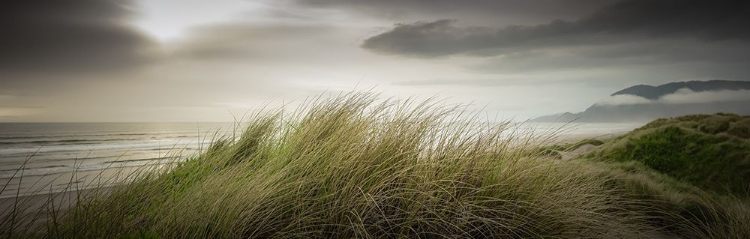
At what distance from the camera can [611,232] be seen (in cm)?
331

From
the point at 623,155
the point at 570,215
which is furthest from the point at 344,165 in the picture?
the point at 623,155

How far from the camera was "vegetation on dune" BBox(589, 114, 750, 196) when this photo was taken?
5.87m

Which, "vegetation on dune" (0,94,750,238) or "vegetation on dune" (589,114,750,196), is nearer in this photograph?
"vegetation on dune" (0,94,750,238)

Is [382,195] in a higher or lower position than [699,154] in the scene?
higher

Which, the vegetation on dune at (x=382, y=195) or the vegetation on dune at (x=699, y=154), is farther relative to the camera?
the vegetation on dune at (x=699, y=154)

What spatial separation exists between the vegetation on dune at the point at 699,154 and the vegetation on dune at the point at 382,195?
228 cm

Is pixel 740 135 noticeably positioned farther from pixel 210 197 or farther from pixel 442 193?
pixel 210 197

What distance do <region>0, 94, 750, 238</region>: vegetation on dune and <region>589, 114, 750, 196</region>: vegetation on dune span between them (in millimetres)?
2281

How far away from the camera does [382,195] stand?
10.1 feet

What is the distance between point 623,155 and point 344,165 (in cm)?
616

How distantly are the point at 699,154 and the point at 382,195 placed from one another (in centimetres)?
598

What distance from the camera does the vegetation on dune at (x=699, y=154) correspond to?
5.87m

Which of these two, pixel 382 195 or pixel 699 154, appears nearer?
pixel 382 195

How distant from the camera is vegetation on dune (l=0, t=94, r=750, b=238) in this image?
2734mm
